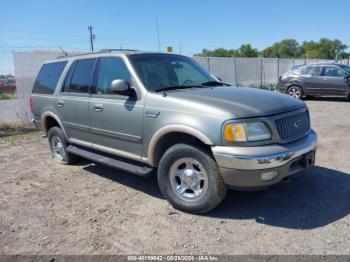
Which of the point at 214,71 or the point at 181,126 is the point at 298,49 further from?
the point at 181,126

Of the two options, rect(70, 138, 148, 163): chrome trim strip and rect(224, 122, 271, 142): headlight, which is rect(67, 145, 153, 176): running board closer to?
rect(70, 138, 148, 163): chrome trim strip

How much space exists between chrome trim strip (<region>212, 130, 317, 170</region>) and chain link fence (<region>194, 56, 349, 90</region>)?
12259 mm

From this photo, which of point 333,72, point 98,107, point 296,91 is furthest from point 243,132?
point 296,91

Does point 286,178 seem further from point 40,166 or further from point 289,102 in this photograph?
point 40,166

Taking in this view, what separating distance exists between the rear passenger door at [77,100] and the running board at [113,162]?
19 centimetres

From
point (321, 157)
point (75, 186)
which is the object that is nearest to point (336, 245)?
point (321, 157)

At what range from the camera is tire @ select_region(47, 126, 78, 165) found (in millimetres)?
5969

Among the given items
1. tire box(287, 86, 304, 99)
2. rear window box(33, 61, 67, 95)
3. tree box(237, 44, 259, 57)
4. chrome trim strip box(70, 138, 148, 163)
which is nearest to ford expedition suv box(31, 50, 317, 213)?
chrome trim strip box(70, 138, 148, 163)

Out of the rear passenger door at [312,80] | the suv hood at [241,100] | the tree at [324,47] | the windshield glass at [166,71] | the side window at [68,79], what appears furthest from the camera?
the tree at [324,47]

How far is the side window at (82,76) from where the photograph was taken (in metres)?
5.11

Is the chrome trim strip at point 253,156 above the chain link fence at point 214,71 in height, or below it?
below

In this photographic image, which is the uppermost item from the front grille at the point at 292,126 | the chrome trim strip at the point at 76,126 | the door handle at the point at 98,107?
the door handle at the point at 98,107

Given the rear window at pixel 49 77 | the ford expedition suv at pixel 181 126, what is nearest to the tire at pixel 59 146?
the ford expedition suv at pixel 181 126

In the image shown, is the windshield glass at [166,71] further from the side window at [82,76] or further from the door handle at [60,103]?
the door handle at [60,103]
